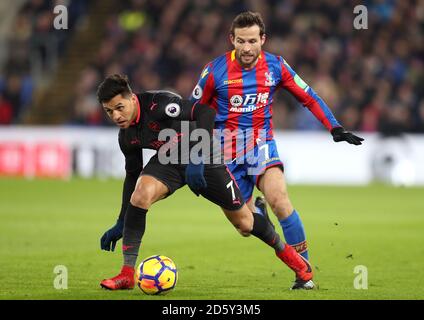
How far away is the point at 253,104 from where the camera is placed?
816 centimetres

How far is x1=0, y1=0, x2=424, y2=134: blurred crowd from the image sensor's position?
2014 centimetres

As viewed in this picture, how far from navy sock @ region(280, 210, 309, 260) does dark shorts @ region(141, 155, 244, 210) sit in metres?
0.53

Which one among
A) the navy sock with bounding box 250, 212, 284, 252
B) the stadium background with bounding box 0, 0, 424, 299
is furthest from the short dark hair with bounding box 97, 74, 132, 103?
the stadium background with bounding box 0, 0, 424, 299

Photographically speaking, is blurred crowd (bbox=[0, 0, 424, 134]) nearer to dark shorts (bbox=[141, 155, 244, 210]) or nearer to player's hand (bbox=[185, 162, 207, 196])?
dark shorts (bbox=[141, 155, 244, 210])

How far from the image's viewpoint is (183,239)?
11.3 metres

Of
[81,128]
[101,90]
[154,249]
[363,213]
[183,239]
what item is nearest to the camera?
[101,90]

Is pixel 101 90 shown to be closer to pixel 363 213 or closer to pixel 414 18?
pixel 363 213

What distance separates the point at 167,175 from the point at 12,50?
16.5 m

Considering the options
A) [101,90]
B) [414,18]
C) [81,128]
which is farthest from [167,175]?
[414,18]

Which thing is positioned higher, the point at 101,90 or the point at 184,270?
the point at 101,90

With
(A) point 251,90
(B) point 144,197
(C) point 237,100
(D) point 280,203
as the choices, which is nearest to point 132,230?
(B) point 144,197

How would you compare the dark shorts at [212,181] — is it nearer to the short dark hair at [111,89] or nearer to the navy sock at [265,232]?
the navy sock at [265,232]

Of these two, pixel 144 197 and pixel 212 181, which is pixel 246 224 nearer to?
pixel 212 181
